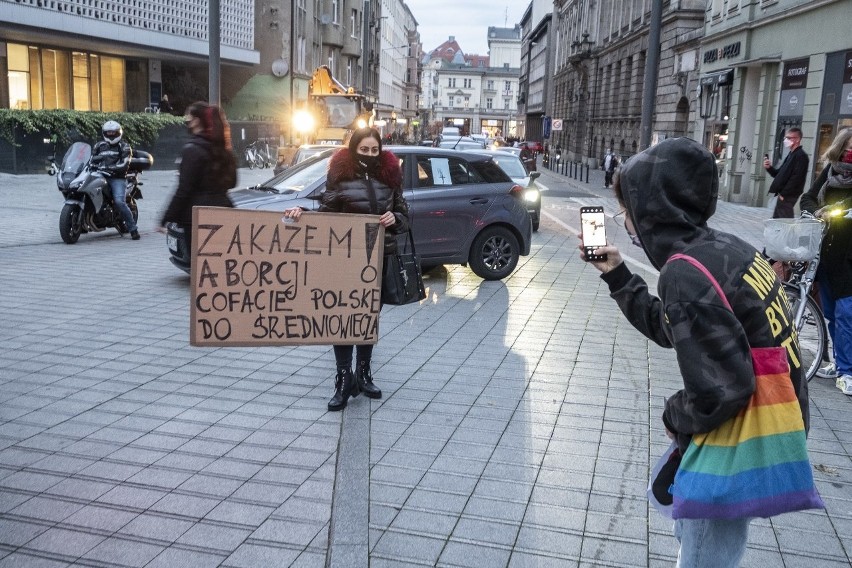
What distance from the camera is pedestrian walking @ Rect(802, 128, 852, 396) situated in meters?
6.28

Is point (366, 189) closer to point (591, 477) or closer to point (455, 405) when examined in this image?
point (455, 405)

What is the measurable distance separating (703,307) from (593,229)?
2.54 feet

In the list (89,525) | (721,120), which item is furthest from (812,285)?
(721,120)

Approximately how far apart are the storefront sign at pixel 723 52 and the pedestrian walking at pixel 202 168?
2354 cm

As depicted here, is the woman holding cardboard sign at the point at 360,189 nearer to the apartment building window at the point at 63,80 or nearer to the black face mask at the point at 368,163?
the black face mask at the point at 368,163

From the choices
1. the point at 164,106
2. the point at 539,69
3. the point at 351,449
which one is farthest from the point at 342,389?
the point at 539,69

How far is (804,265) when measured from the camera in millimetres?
6578

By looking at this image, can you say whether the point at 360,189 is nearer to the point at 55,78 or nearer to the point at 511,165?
the point at 511,165

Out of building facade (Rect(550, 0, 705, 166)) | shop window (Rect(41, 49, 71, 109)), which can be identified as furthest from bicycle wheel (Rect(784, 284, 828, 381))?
shop window (Rect(41, 49, 71, 109))

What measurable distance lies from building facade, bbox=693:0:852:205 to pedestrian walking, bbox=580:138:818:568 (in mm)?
18891

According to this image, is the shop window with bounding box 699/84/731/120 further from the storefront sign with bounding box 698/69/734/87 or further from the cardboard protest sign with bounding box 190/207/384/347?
the cardboard protest sign with bounding box 190/207/384/347

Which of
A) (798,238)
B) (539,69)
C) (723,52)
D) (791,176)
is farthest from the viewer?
(539,69)

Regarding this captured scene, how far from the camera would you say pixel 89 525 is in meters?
3.88

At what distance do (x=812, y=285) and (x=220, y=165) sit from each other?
476 centimetres
